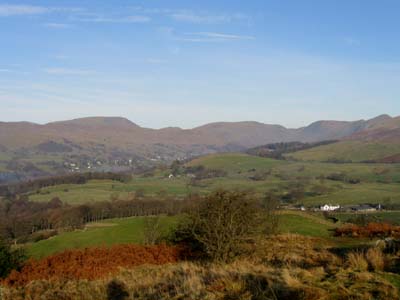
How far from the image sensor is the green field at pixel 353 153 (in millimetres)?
175025

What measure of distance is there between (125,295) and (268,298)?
4.08m

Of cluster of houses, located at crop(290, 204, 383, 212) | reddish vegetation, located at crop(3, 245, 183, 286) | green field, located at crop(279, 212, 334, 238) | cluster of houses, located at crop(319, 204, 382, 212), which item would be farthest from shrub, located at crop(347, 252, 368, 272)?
cluster of houses, located at crop(319, 204, 382, 212)

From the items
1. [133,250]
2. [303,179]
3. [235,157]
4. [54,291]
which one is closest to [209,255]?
[133,250]

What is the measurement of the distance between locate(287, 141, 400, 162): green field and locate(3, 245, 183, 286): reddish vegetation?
162393 millimetres

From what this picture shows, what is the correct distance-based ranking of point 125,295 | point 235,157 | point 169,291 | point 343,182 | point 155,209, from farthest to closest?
point 235,157
point 343,182
point 155,209
point 125,295
point 169,291

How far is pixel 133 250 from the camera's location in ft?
62.2

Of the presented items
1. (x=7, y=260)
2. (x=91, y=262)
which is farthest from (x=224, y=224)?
(x=7, y=260)

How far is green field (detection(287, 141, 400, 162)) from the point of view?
17502 cm

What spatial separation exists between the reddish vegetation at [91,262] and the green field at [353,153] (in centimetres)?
16239

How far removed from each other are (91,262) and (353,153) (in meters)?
180

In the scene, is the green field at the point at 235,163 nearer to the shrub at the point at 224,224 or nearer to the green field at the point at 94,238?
the green field at the point at 94,238

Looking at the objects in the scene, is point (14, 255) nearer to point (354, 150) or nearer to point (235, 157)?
point (235, 157)

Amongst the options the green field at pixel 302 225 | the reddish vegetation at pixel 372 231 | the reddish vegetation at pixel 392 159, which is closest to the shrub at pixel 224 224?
the reddish vegetation at pixel 372 231

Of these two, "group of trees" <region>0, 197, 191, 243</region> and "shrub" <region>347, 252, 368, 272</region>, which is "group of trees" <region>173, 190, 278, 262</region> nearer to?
"shrub" <region>347, 252, 368, 272</region>
